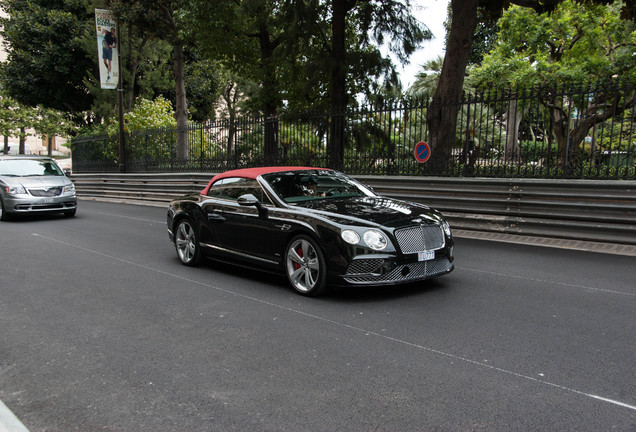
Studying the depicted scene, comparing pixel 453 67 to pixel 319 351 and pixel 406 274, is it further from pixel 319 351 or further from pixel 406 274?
pixel 319 351

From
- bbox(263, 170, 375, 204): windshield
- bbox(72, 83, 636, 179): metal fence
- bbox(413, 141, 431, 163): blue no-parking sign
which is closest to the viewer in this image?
bbox(263, 170, 375, 204): windshield

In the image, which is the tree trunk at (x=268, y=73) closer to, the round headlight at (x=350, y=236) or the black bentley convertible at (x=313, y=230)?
the black bentley convertible at (x=313, y=230)

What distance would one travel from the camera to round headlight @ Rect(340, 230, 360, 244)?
5527mm

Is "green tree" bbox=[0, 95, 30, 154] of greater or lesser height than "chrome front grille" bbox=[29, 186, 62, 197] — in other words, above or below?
above

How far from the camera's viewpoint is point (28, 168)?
575 inches

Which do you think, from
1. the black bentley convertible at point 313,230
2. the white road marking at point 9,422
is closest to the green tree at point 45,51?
the black bentley convertible at point 313,230

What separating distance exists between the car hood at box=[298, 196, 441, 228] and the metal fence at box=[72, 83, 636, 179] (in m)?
3.14

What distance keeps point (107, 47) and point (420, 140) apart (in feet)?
52.9

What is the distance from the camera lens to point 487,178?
10.6 metres

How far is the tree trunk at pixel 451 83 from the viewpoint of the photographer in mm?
12406

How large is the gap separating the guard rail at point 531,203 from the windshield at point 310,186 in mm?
4080

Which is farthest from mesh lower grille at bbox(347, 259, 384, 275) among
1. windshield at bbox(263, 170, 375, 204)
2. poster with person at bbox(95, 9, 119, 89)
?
poster with person at bbox(95, 9, 119, 89)

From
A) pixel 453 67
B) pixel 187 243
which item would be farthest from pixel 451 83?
pixel 187 243

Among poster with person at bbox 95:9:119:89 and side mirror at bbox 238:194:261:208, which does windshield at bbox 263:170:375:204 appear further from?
poster with person at bbox 95:9:119:89
